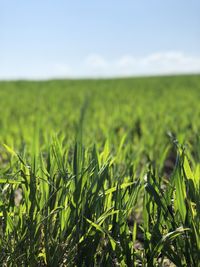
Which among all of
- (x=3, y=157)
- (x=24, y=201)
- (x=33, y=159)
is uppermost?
Answer: (x=33, y=159)

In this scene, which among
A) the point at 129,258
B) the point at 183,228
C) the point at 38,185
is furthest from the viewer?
the point at 38,185

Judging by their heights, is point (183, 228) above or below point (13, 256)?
above

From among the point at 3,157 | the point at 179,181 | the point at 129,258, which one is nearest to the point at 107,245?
the point at 129,258

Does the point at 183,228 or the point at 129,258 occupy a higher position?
the point at 183,228

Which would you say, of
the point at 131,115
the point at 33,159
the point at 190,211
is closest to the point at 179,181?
the point at 190,211

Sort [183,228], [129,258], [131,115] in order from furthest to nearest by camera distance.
Answer: 1. [131,115]
2. [129,258]
3. [183,228]

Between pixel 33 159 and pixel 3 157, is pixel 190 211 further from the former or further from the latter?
pixel 3 157

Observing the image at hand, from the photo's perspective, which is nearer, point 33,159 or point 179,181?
point 179,181

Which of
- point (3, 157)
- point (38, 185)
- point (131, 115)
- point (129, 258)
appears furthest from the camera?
point (131, 115)

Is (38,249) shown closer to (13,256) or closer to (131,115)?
(13,256)

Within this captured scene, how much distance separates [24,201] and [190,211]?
541mm

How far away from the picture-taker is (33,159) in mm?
1417

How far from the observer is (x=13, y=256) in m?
1.30

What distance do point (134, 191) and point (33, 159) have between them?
35 centimetres
